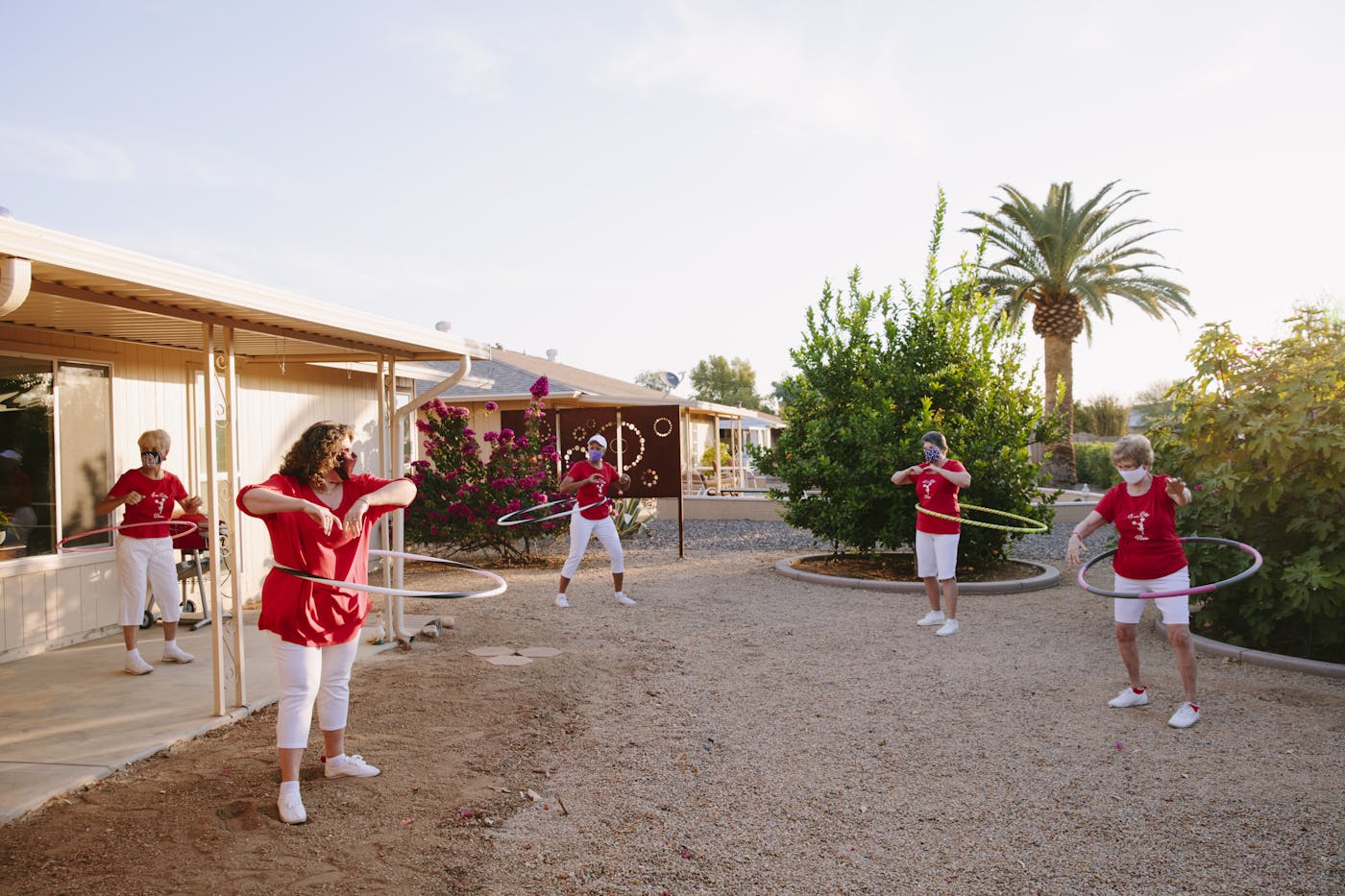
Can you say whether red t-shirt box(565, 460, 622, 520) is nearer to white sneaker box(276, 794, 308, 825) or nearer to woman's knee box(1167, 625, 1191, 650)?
woman's knee box(1167, 625, 1191, 650)

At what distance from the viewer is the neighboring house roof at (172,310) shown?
381cm

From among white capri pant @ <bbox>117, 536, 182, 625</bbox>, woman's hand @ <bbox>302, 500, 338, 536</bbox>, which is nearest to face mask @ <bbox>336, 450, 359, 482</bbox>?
woman's hand @ <bbox>302, 500, 338, 536</bbox>

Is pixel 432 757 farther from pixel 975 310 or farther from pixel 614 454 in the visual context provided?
pixel 614 454

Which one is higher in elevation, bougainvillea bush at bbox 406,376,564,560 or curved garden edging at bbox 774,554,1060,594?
bougainvillea bush at bbox 406,376,564,560

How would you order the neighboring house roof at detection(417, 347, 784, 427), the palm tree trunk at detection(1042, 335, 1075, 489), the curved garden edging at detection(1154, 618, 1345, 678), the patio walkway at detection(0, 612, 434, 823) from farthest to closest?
the palm tree trunk at detection(1042, 335, 1075, 489) < the neighboring house roof at detection(417, 347, 784, 427) < the curved garden edging at detection(1154, 618, 1345, 678) < the patio walkway at detection(0, 612, 434, 823)

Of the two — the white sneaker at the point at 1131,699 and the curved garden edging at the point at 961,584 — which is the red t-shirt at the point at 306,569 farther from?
the curved garden edging at the point at 961,584

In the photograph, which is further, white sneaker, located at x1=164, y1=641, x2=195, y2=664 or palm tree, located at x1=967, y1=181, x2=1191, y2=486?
palm tree, located at x1=967, y1=181, x2=1191, y2=486

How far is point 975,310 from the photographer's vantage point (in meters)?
12.0

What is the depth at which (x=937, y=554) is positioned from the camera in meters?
8.39

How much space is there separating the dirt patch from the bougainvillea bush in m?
3.74

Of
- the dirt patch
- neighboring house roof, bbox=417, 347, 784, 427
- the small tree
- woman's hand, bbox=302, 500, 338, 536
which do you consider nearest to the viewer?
woman's hand, bbox=302, 500, 338, 536

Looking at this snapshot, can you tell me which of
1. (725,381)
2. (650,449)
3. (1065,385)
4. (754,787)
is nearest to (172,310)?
(754,787)

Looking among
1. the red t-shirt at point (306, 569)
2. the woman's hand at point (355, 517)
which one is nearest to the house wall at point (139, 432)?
the red t-shirt at point (306, 569)

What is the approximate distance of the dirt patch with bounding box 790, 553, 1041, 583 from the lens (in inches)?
458
